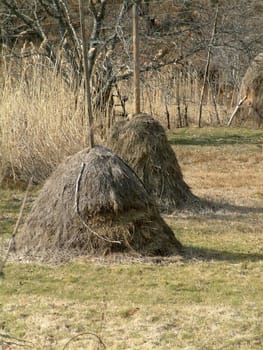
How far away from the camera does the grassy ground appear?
4805mm

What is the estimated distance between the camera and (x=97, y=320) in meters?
5.12

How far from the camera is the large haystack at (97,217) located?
6.77m

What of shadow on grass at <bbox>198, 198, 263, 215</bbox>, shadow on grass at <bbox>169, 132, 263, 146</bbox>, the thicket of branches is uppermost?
the thicket of branches

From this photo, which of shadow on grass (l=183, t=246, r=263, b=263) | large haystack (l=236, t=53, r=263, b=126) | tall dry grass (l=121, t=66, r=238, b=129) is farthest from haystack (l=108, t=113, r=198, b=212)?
large haystack (l=236, t=53, r=263, b=126)

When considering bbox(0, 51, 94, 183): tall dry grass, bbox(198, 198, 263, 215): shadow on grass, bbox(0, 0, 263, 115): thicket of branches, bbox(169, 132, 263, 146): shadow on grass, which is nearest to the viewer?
bbox(198, 198, 263, 215): shadow on grass

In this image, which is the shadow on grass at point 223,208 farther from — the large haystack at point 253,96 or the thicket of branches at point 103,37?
the large haystack at point 253,96

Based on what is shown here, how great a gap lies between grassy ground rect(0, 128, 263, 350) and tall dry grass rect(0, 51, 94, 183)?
2269 mm

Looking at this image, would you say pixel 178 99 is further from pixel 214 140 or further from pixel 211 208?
pixel 211 208

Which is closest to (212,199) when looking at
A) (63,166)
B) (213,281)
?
(63,166)

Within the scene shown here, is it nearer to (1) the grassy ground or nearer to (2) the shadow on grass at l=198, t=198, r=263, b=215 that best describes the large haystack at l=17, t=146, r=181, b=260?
(1) the grassy ground

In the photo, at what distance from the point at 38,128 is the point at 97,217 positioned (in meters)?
4.78

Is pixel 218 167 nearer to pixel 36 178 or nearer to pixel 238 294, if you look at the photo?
pixel 36 178

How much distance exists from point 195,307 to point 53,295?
40.2 inches

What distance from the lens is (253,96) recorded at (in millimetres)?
18750
